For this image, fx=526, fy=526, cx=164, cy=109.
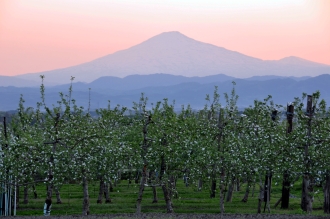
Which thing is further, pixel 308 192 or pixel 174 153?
pixel 174 153

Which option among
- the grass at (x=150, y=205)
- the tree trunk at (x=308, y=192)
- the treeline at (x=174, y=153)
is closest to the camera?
the treeline at (x=174, y=153)

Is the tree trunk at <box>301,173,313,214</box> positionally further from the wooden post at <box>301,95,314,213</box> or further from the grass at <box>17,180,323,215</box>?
the grass at <box>17,180,323,215</box>

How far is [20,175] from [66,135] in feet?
14.2

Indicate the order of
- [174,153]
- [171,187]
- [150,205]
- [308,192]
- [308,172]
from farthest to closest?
1. [150,205]
2. [171,187]
3. [174,153]
4. [308,192]
5. [308,172]

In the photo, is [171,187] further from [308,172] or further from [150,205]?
[308,172]

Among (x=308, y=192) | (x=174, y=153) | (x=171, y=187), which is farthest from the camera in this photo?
(x=171, y=187)

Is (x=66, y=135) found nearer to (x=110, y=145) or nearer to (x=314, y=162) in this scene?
(x=110, y=145)

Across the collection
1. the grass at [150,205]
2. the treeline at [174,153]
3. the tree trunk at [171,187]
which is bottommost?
the grass at [150,205]

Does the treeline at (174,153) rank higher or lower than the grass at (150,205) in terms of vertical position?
higher

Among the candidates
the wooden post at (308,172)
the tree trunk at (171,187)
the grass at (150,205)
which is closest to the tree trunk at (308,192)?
the wooden post at (308,172)

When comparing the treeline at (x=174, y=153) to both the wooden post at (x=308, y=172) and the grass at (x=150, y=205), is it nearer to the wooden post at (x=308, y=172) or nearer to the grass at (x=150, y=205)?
the wooden post at (x=308, y=172)

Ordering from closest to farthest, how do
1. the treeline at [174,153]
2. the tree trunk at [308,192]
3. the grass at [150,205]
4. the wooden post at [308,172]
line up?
the treeline at [174,153] → the wooden post at [308,172] → the tree trunk at [308,192] → the grass at [150,205]

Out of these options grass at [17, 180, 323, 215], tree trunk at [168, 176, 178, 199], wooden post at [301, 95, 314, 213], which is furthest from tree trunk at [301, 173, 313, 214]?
tree trunk at [168, 176, 178, 199]

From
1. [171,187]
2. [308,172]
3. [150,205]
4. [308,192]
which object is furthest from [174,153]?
[150,205]
